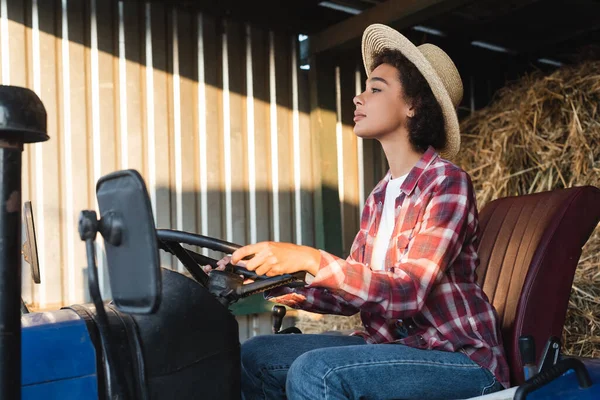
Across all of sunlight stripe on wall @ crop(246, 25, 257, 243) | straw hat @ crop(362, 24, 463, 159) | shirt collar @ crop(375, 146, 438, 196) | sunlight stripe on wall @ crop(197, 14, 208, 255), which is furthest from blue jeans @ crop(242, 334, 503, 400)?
sunlight stripe on wall @ crop(246, 25, 257, 243)

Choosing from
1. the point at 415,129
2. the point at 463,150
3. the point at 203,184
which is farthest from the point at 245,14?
the point at 415,129

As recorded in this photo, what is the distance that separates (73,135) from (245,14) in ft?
4.05

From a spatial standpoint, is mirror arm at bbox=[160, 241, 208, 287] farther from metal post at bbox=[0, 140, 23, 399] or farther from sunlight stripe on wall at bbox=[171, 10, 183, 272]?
sunlight stripe on wall at bbox=[171, 10, 183, 272]

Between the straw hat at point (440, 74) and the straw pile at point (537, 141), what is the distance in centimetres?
213

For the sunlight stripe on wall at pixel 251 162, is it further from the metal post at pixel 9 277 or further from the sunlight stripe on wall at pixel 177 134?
the metal post at pixel 9 277

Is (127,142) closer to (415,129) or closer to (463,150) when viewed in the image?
(463,150)

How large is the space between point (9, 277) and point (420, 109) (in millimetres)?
1257

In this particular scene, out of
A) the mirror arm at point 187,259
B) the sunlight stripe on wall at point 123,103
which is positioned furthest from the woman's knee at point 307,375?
the sunlight stripe on wall at point 123,103

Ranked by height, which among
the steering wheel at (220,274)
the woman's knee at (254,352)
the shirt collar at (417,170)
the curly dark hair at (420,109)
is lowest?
the woman's knee at (254,352)

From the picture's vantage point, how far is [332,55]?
4.52 m

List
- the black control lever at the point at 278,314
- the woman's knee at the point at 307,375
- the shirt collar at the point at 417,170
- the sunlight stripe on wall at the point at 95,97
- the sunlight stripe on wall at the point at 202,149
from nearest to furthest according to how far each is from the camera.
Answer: the woman's knee at the point at 307,375 → the shirt collar at the point at 417,170 → the black control lever at the point at 278,314 → the sunlight stripe on wall at the point at 95,97 → the sunlight stripe on wall at the point at 202,149

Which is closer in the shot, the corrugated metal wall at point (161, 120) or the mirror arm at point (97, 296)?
the mirror arm at point (97, 296)

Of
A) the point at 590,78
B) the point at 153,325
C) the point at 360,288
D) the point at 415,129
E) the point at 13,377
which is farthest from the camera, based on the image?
the point at 590,78

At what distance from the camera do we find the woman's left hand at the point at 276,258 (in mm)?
1356
